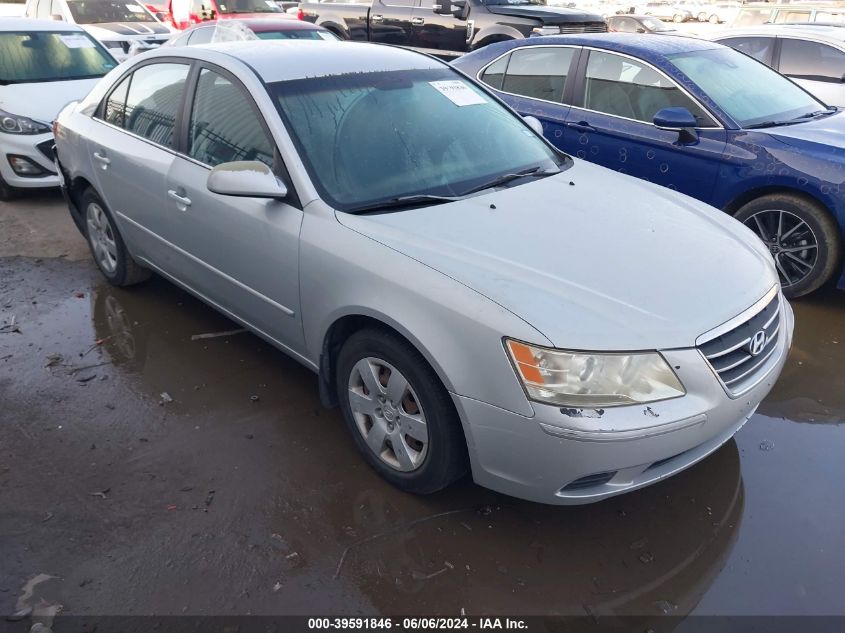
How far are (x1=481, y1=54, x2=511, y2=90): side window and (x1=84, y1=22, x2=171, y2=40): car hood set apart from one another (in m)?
8.06

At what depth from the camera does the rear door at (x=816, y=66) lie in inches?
283

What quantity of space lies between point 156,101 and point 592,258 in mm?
2717

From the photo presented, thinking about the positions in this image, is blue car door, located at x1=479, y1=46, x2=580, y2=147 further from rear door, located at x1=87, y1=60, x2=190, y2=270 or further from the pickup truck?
the pickup truck

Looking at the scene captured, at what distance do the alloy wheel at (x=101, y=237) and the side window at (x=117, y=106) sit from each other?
61cm

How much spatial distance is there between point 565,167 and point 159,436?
8.02ft

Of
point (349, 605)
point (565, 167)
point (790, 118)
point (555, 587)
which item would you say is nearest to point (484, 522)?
point (555, 587)

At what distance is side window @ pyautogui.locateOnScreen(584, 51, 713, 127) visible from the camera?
16.1 ft

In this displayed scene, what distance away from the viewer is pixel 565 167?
357 centimetres

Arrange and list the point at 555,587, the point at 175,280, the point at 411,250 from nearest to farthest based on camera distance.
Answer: the point at 555,587 → the point at 411,250 → the point at 175,280

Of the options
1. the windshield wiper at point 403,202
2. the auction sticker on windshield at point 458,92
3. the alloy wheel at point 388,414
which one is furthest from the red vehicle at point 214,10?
the alloy wheel at point 388,414

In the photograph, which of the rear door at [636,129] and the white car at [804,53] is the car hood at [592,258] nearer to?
the rear door at [636,129]

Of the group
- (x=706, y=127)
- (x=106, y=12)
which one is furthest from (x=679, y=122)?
(x=106, y=12)

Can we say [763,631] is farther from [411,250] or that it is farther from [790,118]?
[790,118]

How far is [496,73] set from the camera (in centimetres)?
591
